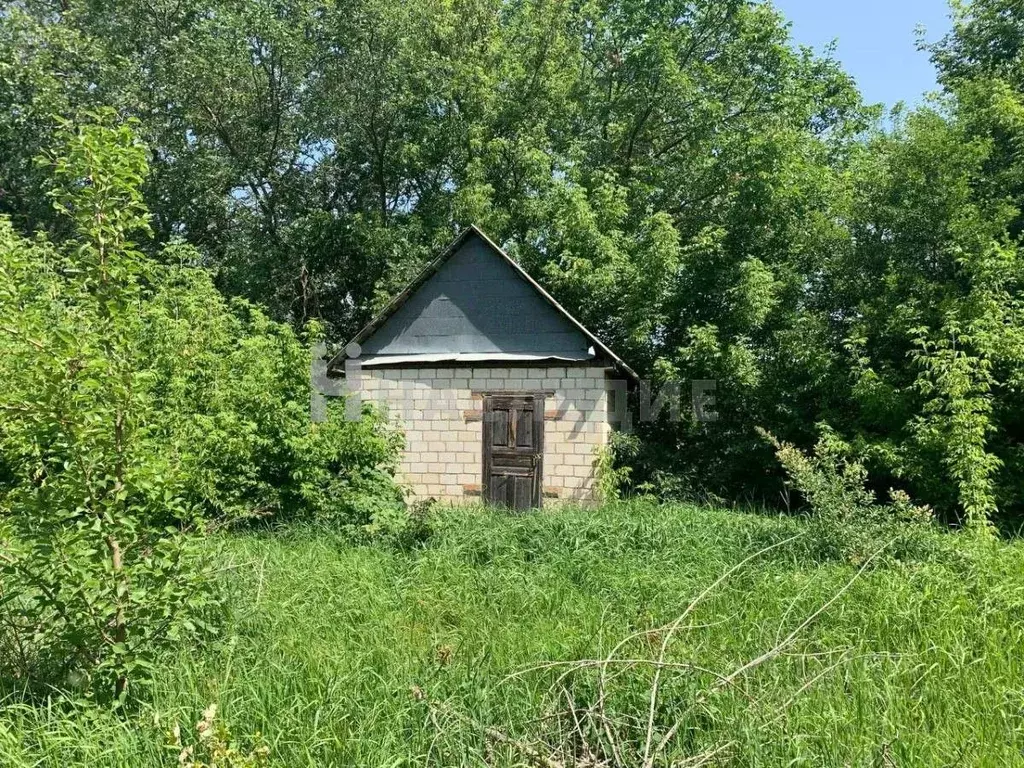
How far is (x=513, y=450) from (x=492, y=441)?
1.07ft

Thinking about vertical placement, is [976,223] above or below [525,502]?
above

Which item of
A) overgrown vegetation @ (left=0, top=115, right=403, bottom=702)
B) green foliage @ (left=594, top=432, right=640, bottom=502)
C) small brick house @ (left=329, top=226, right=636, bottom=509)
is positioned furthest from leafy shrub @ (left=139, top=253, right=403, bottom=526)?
overgrown vegetation @ (left=0, top=115, right=403, bottom=702)

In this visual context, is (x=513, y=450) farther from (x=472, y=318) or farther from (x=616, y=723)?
(x=616, y=723)

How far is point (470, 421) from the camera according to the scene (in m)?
9.44

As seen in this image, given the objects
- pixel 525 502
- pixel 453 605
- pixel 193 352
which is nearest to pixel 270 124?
pixel 193 352

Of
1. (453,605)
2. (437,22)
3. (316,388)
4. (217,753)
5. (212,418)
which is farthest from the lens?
(437,22)

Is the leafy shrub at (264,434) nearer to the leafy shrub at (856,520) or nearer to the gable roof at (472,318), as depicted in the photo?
the gable roof at (472,318)

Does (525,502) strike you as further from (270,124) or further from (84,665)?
(270,124)

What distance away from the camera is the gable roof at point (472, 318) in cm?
916

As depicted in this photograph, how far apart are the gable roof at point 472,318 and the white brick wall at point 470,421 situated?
26 cm

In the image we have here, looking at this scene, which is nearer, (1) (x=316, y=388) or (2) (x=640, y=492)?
(1) (x=316, y=388)

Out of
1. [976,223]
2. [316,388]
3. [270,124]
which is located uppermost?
[270,124]

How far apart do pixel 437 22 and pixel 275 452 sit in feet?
34.8

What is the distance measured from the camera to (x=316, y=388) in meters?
8.67
